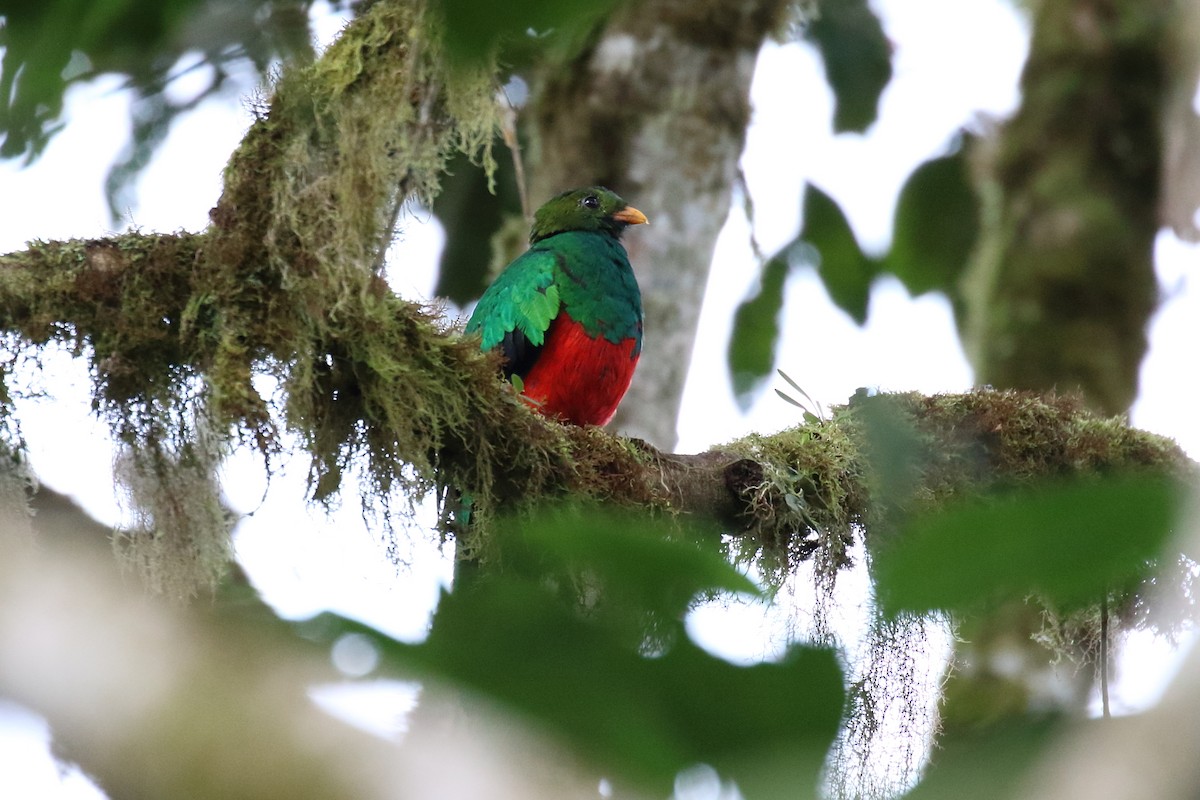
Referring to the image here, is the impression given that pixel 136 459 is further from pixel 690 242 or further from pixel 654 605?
pixel 690 242

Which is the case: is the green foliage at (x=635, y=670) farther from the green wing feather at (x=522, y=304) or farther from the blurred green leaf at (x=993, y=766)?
the green wing feather at (x=522, y=304)

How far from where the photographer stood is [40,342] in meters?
3.25

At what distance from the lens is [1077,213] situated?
21.9 feet

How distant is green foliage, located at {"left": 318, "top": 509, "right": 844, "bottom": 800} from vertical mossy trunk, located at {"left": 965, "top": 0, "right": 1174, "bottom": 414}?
18.5ft

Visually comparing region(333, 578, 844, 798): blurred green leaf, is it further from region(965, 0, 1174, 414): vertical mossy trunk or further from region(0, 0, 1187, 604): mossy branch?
region(965, 0, 1174, 414): vertical mossy trunk

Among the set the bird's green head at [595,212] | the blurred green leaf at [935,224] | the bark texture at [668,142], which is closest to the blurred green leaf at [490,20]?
the bird's green head at [595,212]

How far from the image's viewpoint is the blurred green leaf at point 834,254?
263 inches

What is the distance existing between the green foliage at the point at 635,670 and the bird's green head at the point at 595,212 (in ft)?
14.7

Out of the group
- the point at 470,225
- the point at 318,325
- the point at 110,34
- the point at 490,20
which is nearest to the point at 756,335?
the point at 470,225

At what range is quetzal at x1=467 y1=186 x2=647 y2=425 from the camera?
16.6ft

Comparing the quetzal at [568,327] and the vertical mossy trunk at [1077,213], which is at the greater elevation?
the vertical mossy trunk at [1077,213]

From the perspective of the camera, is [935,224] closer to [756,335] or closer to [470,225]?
[756,335]

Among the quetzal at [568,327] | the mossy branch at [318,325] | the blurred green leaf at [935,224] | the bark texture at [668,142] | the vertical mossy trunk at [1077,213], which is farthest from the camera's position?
the blurred green leaf at [935,224]

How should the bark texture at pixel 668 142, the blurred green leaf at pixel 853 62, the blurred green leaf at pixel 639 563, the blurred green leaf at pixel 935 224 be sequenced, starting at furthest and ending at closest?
the blurred green leaf at pixel 935 224 < the blurred green leaf at pixel 853 62 < the bark texture at pixel 668 142 < the blurred green leaf at pixel 639 563
